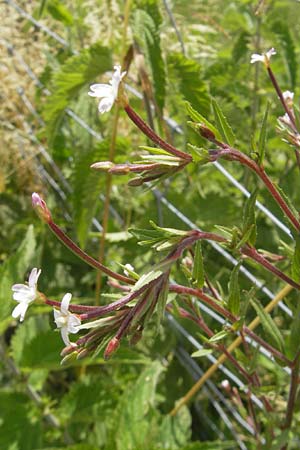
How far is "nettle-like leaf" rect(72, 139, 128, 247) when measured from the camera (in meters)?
1.27

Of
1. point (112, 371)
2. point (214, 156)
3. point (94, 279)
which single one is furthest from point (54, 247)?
point (214, 156)

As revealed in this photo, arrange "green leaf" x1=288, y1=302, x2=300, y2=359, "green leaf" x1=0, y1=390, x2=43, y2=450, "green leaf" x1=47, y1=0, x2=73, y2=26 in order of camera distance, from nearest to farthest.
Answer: "green leaf" x1=288, y1=302, x2=300, y2=359 < "green leaf" x1=0, y1=390, x2=43, y2=450 < "green leaf" x1=47, y1=0, x2=73, y2=26

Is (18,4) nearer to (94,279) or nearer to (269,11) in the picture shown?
(269,11)

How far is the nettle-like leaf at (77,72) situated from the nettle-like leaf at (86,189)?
4.6 inches

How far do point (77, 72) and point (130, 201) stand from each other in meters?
0.35

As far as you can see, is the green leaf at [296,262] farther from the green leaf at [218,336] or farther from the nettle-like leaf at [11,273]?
the nettle-like leaf at [11,273]

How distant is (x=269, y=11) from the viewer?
1728 millimetres

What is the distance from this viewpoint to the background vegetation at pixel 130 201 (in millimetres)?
1147

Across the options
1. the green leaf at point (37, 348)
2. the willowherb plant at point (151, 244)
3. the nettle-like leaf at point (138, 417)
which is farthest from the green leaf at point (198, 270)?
the green leaf at point (37, 348)

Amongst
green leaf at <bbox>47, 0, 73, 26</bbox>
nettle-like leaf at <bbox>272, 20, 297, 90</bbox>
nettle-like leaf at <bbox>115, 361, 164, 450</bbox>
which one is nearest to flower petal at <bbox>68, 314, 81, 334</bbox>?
nettle-like leaf at <bbox>115, 361, 164, 450</bbox>

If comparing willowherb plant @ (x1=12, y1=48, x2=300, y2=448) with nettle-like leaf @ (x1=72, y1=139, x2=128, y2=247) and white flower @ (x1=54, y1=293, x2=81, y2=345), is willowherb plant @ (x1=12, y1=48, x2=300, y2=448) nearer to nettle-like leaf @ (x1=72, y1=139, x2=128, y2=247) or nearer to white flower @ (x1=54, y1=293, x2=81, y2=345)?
white flower @ (x1=54, y1=293, x2=81, y2=345)

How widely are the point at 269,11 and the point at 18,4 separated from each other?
2.32ft

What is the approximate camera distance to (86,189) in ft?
4.24

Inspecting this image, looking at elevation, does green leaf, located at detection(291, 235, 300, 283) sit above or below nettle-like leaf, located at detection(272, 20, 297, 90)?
above
